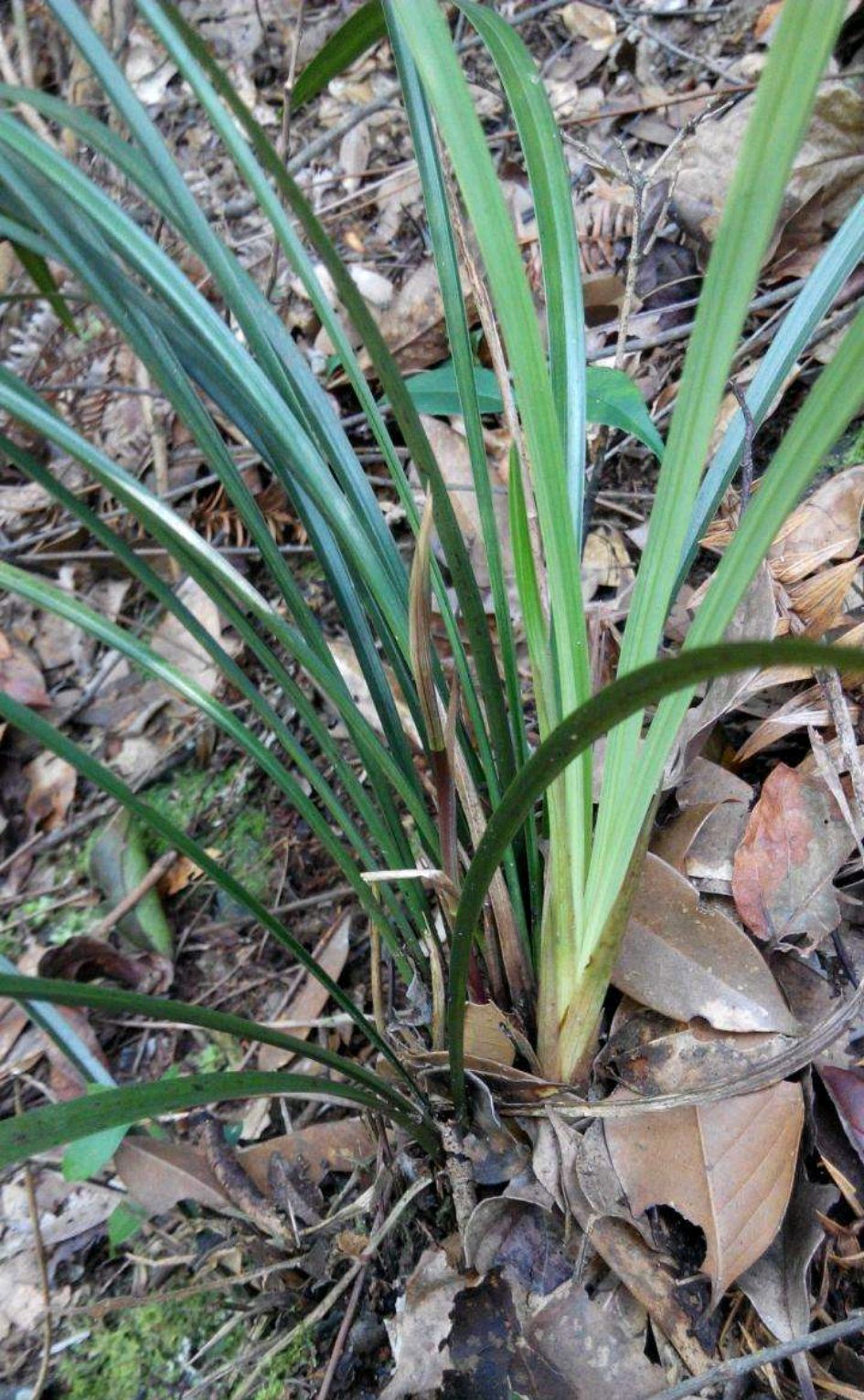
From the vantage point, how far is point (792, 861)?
0.78 meters

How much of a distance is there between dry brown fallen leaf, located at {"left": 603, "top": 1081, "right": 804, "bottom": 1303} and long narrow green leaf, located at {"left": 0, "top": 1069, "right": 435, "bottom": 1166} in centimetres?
27

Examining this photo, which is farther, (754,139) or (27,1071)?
(27,1071)

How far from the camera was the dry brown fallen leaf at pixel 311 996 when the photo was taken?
1.11 metres

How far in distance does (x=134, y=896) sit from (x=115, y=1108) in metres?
0.81

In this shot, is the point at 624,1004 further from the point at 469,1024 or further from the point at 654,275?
the point at 654,275

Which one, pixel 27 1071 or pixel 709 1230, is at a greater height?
pixel 709 1230

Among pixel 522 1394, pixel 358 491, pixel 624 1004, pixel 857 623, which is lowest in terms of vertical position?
pixel 522 1394

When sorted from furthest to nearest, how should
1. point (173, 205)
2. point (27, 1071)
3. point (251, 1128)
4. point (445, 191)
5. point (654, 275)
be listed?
point (654, 275), point (27, 1071), point (251, 1128), point (445, 191), point (173, 205)

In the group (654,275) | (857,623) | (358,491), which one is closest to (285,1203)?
(358,491)

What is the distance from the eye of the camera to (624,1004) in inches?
29.9

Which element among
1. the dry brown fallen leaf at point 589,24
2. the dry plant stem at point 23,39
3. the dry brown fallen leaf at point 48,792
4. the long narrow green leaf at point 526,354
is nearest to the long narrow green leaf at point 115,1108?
the long narrow green leaf at point 526,354

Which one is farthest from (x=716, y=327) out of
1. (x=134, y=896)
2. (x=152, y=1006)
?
(x=134, y=896)

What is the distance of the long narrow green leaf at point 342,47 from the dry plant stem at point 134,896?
92 cm

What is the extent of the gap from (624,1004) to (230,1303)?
0.47 m
